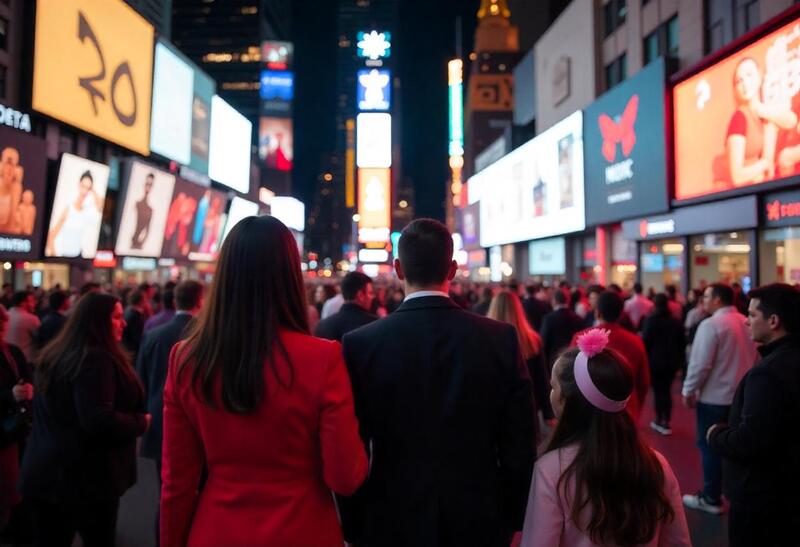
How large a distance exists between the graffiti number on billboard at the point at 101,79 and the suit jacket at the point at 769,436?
22616 mm

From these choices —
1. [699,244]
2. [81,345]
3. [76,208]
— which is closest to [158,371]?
[81,345]

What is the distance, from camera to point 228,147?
128 ft

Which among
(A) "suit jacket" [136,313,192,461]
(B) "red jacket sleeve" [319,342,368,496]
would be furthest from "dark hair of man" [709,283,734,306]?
(B) "red jacket sleeve" [319,342,368,496]

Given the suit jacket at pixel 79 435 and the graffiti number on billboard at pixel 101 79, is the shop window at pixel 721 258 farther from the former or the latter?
the graffiti number on billboard at pixel 101 79

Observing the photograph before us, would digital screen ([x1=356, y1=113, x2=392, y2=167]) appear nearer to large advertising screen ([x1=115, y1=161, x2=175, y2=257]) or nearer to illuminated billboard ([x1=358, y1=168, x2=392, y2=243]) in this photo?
illuminated billboard ([x1=358, y1=168, x2=392, y2=243])

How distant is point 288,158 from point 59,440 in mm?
79237

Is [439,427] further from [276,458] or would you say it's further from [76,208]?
[76,208]

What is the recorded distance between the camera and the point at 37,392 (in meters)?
3.39

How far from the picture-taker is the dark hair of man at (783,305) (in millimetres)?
3176

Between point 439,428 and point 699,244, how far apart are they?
18498mm

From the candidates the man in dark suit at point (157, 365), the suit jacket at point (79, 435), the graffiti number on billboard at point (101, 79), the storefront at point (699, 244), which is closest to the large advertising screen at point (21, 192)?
the graffiti number on billboard at point (101, 79)

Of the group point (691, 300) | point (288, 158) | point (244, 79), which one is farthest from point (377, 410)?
point (244, 79)

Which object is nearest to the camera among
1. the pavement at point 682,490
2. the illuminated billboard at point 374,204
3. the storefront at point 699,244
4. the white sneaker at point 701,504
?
the pavement at point 682,490

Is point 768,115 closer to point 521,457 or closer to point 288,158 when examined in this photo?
point 521,457
